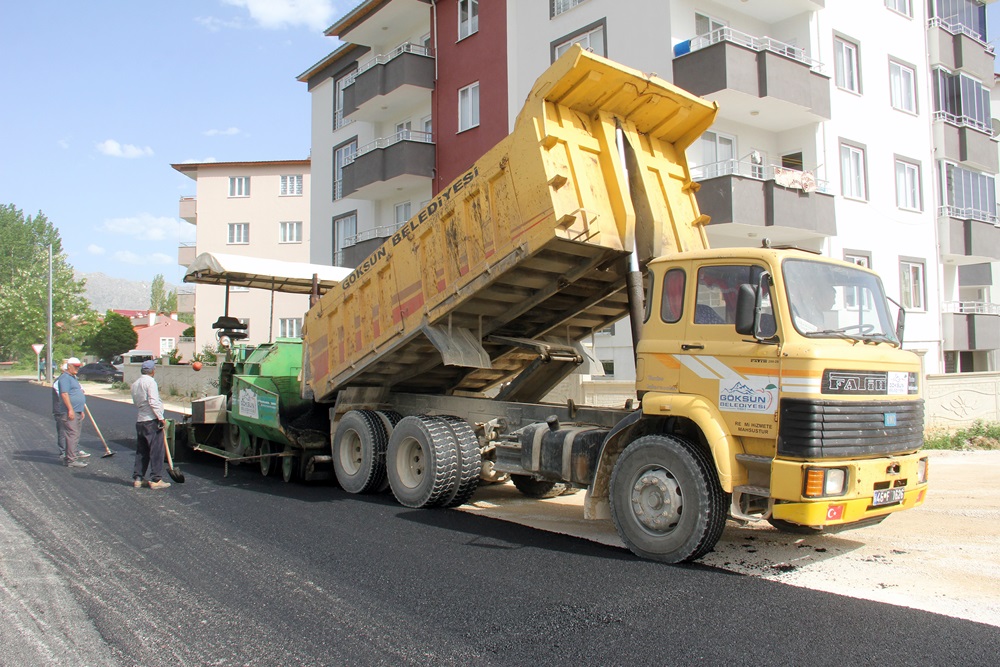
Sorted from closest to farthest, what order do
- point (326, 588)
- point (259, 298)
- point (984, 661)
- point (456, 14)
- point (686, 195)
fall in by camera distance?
point (984, 661)
point (326, 588)
point (686, 195)
point (456, 14)
point (259, 298)

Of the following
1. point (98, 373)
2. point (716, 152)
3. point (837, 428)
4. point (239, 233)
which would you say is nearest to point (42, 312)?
point (98, 373)

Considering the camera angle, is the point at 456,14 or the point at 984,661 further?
the point at 456,14

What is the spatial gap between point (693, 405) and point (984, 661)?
7.87 ft

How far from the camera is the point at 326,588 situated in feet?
17.1

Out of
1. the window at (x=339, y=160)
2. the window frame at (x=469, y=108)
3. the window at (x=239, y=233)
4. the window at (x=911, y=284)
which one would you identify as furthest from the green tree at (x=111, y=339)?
the window at (x=911, y=284)

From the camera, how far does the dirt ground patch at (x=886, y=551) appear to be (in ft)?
17.0

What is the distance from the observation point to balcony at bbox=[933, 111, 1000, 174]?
21297 millimetres

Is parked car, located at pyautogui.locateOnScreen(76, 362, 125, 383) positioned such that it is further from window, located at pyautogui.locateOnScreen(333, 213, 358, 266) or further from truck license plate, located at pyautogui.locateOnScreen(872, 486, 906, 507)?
truck license plate, located at pyautogui.locateOnScreen(872, 486, 906, 507)

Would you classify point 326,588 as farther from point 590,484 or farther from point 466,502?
point 466,502

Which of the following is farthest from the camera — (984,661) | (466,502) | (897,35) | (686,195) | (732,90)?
(897,35)

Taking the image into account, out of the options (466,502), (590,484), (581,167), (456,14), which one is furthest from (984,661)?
(456,14)

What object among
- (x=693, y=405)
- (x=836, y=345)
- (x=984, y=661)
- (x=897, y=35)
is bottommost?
(x=984, y=661)

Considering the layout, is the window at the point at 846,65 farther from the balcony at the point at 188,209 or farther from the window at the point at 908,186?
the balcony at the point at 188,209

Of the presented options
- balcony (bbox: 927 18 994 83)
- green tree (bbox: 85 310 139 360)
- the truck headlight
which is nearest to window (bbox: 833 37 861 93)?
balcony (bbox: 927 18 994 83)
